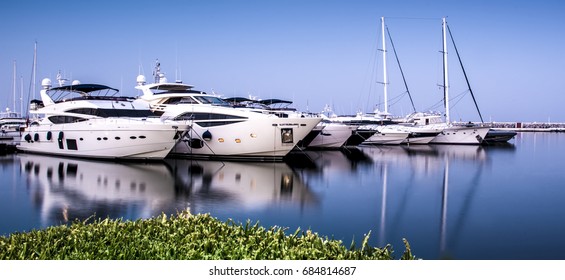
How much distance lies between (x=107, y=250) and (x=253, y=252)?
144cm

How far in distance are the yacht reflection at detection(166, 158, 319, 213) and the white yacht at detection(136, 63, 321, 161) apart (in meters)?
0.92

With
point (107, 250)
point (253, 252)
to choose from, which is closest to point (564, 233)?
point (253, 252)

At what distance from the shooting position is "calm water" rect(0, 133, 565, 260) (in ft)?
33.9

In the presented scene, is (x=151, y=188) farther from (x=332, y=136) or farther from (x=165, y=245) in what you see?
(x=332, y=136)

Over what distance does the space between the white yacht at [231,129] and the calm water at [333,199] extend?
1247 mm

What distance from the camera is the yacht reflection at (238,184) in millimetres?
14141

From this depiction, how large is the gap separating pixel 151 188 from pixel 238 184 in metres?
2.91

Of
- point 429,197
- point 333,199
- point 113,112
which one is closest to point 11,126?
point 113,112

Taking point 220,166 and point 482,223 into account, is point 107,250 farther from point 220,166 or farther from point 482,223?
point 220,166

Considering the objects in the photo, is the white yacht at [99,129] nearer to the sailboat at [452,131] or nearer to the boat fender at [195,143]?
the boat fender at [195,143]

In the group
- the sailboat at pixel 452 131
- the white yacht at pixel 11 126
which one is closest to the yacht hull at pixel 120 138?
the white yacht at pixel 11 126

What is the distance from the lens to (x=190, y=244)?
5484 millimetres
